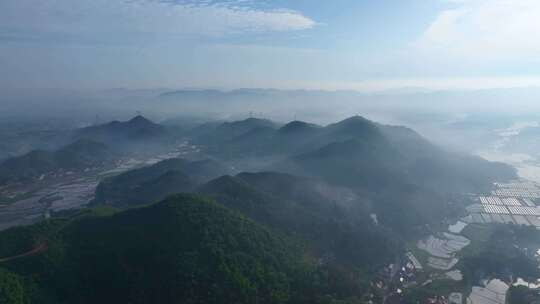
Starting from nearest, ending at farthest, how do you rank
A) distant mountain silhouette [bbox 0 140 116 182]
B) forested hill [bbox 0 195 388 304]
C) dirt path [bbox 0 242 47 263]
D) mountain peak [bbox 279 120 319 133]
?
1. forested hill [bbox 0 195 388 304]
2. dirt path [bbox 0 242 47 263]
3. distant mountain silhouette [bbox 0 140 116 182]
4. mountain peak [bbox 279 120 319 133]

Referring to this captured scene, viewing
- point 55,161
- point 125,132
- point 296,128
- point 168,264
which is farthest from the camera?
point 125,132

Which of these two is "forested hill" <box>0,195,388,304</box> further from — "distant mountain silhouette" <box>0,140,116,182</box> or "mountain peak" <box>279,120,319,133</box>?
"mountain peak" <box>279,120,319,133</box>

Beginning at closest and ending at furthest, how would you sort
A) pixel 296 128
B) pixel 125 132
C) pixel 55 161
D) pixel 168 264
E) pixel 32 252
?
pixel 168 264
pixel 32 252
pixel 55 161
pixel 296 128
pixel 125 132

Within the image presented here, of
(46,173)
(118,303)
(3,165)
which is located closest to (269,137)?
(46,173)

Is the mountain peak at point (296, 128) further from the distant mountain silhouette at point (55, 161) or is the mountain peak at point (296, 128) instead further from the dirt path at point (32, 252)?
the dirt path at point (32, 252)

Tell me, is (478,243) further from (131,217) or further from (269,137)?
(269,137)

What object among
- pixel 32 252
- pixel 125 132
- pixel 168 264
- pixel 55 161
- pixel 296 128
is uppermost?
pixel 296 128

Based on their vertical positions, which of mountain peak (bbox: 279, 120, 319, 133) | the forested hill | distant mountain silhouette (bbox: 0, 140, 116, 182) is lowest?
distant mountain silhouette (bbox: 0, 140, 116, 182)

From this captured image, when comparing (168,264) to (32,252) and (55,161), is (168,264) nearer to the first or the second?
(32,252)

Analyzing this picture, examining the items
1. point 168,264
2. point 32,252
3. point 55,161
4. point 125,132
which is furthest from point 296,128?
point 32,252

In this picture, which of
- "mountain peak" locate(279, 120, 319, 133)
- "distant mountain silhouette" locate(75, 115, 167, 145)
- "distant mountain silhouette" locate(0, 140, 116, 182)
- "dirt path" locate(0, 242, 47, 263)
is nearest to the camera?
"dirt path" locate(0, 242, 47, 263)

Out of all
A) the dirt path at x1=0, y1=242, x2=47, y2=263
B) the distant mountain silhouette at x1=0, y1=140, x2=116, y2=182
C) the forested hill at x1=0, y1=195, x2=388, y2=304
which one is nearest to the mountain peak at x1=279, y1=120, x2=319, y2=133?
the distant mountain silhouette at x1=0, y1=140, x2=116, y2=182
